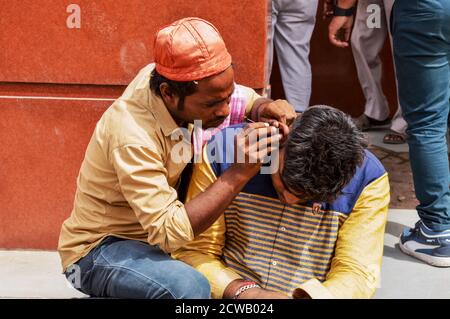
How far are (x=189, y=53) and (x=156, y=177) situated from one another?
430 millimetres

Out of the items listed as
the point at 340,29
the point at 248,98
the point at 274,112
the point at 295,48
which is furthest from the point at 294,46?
the point at 274,112

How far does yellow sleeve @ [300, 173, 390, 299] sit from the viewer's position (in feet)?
8.82

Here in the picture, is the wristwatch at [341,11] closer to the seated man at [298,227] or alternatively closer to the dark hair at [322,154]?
the seated man at [298,227]

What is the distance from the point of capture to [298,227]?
2.82 m

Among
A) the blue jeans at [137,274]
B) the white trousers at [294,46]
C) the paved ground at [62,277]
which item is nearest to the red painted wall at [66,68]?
the paved ground at [62,277]

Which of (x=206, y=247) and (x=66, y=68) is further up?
(x=66, y=68)

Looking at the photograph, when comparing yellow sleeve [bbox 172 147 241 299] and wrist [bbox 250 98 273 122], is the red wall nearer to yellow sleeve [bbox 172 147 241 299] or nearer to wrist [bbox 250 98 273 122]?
wrist [bbox 250 98 273 122]

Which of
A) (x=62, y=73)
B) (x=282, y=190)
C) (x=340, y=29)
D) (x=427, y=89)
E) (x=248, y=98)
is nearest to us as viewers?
(x=282, y=190)

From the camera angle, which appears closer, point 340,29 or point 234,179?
point 234,179

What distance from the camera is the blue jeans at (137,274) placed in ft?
Result: 8.77

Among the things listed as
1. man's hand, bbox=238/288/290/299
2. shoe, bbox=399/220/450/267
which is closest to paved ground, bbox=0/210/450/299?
shoe, bbox=399/220/450/267

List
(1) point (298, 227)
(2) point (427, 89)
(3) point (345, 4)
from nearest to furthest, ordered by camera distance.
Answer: (1) point (298, 227) < (2) point (427, 89) < (3) point (345, 4)

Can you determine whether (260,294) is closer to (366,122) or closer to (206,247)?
(206,247)

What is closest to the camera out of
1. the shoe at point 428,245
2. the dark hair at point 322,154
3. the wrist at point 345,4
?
the dark hair at point 322,154
